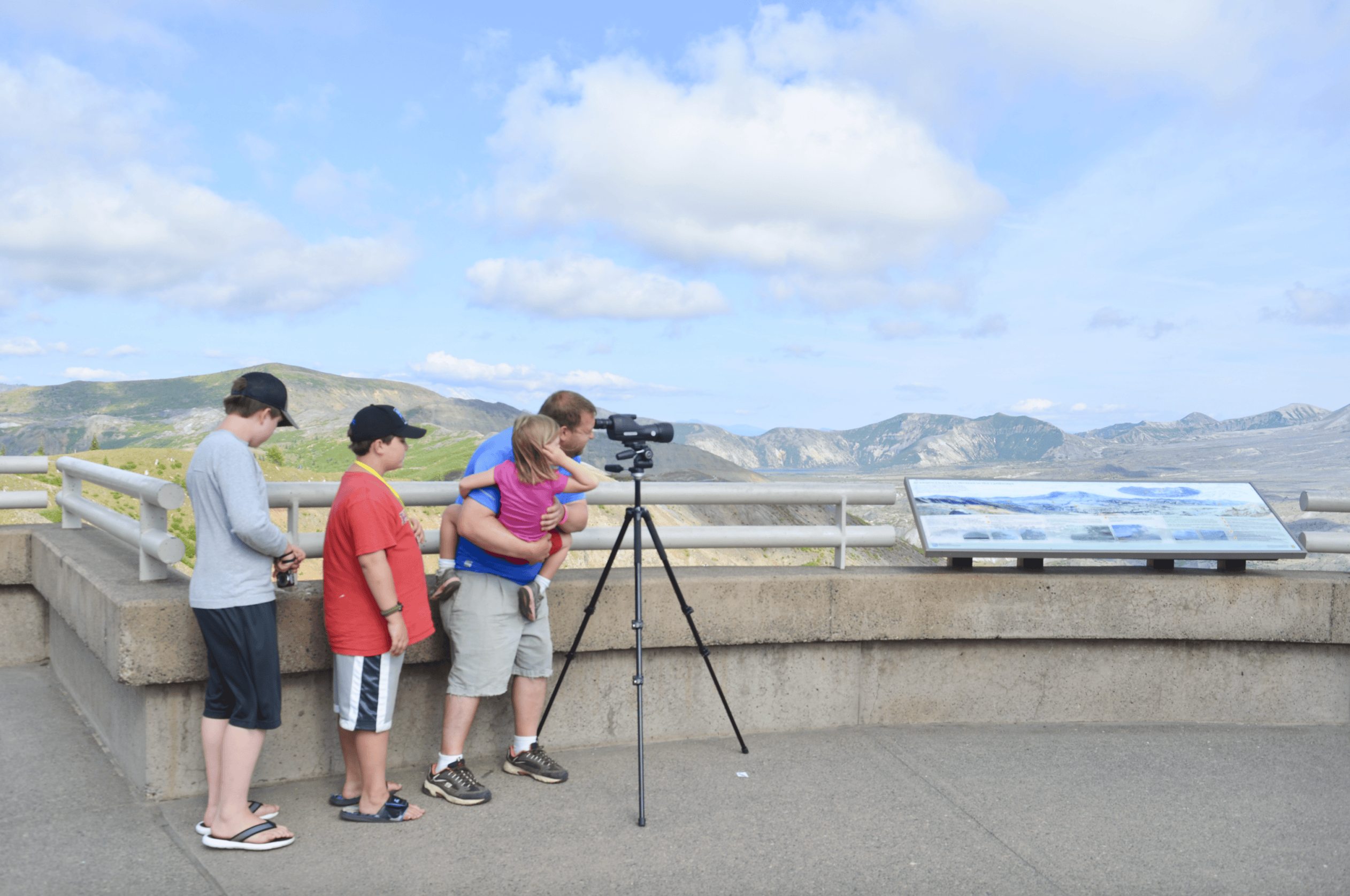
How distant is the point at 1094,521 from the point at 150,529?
5.26 meters

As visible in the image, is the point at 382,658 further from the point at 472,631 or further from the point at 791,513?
the point at 791,513

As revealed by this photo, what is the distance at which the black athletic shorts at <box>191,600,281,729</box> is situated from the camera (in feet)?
12.3

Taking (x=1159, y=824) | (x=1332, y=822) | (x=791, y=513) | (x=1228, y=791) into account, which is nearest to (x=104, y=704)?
(x=1159, y=824)

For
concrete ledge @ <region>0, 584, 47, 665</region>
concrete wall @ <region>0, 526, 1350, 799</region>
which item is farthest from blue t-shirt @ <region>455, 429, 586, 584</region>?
concrete ledge @ <region>0, 584, 47, 665</region>

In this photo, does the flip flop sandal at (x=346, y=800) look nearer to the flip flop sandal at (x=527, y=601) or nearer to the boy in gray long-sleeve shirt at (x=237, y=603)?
the boy in gray long-sleeve shirt at (x=237, y=603)

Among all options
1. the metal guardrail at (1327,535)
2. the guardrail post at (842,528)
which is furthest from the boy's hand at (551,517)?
the metal guardrail at (1327,535)

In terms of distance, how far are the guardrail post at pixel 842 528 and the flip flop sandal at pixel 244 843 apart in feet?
10.8

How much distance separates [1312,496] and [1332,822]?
2.30 m

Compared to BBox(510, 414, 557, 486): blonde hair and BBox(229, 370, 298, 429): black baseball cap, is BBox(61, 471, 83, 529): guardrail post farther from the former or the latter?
BBox(510, 414, 557, 486): blonde hair

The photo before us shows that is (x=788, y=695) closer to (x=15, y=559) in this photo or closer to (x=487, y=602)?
(x=487, y=602)

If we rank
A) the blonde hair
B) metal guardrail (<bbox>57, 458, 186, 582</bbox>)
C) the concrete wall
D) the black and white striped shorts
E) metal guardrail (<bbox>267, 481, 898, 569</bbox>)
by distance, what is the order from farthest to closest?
1. metal guardrail (<bbox>267, 481, 898, 569</bbox>)
2. the concrete wall
3. metal guardrail (<bbox>57, 458, 186, 582</bbox>)
4. the blonde hair
5. the black and white striped shorts

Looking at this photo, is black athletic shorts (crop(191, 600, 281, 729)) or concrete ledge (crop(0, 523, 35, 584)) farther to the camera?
concrete ledge (crop(0, 523, 35, 584))

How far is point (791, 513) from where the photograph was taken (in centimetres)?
7812

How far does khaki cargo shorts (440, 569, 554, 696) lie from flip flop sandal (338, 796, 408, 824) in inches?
20.6
